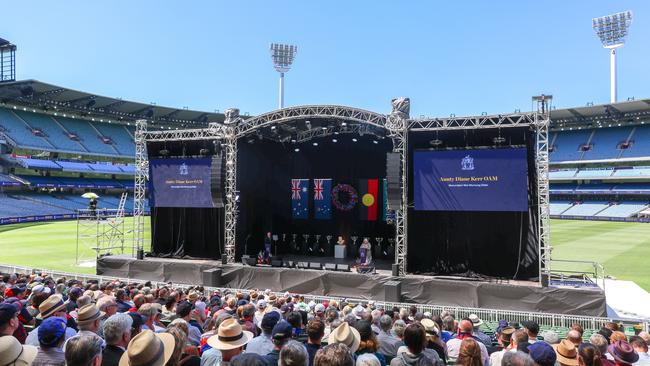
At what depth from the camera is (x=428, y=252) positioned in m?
15.9

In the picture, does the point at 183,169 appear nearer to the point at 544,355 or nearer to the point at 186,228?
the point at 186,228

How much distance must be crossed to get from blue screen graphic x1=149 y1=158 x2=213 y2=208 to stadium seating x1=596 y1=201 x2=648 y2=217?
188ft

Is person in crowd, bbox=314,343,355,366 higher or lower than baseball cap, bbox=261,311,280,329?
higher

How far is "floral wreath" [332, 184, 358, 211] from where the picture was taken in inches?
844

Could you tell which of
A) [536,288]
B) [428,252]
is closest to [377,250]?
[428,252]

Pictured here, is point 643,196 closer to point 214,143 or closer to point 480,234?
point 480,234

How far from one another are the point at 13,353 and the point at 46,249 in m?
24.1

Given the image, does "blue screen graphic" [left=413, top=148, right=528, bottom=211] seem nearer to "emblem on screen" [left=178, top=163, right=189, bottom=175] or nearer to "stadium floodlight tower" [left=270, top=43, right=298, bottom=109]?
"emblem on screen" [left=178, top=163, right=189, bottom=175]

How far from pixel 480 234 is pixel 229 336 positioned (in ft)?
42.8

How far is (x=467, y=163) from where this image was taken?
48.4 feet

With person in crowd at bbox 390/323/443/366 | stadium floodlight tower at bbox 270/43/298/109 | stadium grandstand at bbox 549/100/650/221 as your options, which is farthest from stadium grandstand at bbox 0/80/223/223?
stadium grandstand at bbox 549/100/650/221

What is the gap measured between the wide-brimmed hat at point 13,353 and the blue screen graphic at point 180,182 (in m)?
15.2

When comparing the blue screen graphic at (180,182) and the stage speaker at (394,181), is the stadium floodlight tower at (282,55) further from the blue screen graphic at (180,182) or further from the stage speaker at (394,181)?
the stage speaker at (394,181)

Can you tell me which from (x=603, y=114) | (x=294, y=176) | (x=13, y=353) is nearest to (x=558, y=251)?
(x=294, y=176)
